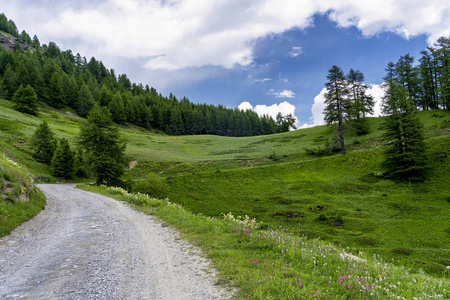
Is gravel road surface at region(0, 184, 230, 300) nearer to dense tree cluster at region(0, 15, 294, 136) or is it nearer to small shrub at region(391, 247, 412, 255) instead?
small shrub at region(391, 247, 412, 255)

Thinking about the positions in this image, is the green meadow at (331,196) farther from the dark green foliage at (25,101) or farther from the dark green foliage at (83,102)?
the dark green foliage at (83,102)

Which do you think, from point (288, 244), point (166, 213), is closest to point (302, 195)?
point (166, 213)

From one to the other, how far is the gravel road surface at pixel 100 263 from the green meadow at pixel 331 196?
1.17m

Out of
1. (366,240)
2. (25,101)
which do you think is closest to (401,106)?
(366,240)

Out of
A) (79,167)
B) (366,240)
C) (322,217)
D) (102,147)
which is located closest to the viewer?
(366,240)

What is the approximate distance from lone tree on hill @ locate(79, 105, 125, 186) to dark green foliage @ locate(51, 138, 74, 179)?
1251 cm

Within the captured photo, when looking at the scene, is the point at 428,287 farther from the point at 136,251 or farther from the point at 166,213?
the point at 166,213

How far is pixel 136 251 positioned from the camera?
8695 mm

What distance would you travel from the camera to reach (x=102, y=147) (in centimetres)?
3869

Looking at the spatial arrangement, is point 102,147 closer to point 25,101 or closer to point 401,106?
point 401,106

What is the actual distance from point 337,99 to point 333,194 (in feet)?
82.8

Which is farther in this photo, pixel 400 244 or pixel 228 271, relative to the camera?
pixel 400 244

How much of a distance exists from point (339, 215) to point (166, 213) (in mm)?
20574

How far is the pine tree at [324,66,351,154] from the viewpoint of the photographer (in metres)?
49.3
